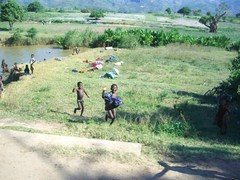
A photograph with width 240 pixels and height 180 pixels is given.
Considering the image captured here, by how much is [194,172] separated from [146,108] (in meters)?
6.15

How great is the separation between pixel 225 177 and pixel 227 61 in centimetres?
1944

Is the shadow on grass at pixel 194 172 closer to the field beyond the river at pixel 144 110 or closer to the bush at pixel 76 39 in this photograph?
the field beyond the river at pixel 144 110

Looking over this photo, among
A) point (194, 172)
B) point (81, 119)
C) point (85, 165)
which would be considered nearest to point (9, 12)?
point (81, 119)

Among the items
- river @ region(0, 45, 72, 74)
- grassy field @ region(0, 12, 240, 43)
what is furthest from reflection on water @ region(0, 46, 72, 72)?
grassy field @ region(0, 12, 240, 43)

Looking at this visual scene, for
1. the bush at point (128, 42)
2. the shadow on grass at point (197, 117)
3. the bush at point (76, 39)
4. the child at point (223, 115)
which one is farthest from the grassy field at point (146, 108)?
the bush at point (76, 39)

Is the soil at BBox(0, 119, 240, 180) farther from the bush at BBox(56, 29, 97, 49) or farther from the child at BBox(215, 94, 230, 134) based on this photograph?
the bush at BBox(56, 29, 97, 49)

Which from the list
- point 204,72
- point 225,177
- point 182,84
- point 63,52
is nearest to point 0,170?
point 225,177

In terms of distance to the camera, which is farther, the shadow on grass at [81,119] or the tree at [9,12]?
the tree at [9,12]

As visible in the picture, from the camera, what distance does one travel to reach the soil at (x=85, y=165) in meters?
4.77

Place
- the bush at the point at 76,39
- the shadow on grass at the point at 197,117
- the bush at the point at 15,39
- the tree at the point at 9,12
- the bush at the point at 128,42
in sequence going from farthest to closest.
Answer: the tree at the point at 9,12 < the bush at the point at 15,39 < the bush at the point at 76,39 < the bush at the point at 128,42 < the shadow on grass at the point at 197,117

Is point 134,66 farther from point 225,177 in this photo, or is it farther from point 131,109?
point 225,177

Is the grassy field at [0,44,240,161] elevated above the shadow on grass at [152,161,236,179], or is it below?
below

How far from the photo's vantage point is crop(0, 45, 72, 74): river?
26722 mm

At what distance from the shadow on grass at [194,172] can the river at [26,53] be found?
20752 mm
